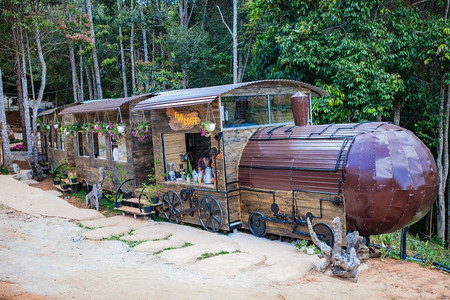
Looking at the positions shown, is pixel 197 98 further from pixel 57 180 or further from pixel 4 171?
pixel 4 171

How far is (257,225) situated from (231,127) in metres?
2.47

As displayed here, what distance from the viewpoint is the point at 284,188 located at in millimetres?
8891

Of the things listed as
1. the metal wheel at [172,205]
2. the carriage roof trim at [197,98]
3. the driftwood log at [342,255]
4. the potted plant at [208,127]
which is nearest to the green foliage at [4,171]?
the carriage roof trim at [197,98]

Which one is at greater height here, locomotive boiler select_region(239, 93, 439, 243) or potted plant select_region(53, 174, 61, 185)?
locomotive boiler select_region(239, 93, 439, 243)

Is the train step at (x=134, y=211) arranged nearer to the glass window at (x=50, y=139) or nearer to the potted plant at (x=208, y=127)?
the potted plant at (x=208, y=127)

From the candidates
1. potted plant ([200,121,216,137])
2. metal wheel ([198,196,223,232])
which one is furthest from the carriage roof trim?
metal wheel ([198,196,223,232])

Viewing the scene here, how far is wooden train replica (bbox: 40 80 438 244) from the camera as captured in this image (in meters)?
7.75

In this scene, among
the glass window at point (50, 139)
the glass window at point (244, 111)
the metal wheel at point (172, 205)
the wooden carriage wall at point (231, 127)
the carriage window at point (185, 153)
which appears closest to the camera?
the wooden carriage wall at point (231, 127)

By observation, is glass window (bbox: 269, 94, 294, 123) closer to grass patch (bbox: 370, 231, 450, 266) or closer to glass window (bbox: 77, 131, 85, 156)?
grass patch (bbox: 370, 231, 450, 266)

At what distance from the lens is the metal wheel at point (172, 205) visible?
11.2 m

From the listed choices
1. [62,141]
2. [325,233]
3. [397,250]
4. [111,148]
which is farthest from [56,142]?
[397,250]

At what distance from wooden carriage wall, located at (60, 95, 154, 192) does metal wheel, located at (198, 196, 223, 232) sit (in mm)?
3630

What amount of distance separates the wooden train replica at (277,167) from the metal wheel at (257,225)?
2 centimetres

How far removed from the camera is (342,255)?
6.83m
